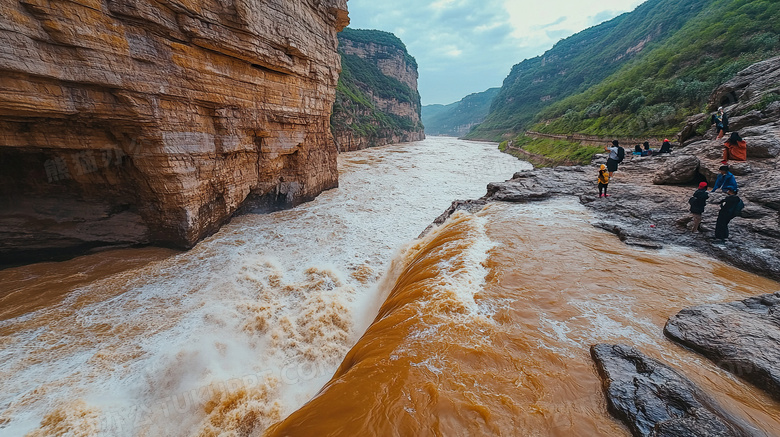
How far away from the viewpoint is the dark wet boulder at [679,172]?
962cm

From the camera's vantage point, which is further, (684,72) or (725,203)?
(684,72)

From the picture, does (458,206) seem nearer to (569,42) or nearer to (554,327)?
(554,327)

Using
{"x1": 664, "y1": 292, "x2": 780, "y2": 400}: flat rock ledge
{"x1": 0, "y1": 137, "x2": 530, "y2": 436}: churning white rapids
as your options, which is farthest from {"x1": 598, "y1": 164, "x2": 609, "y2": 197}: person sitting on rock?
{"x1": 0, "y1": 137, "x2": 530, "y2": 436}: churning white rapids

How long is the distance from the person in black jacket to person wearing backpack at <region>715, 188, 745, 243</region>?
316 millimetres

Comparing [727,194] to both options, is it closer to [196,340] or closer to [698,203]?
[698,203]

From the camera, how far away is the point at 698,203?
21.5 feet

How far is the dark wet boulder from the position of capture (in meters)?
9.62

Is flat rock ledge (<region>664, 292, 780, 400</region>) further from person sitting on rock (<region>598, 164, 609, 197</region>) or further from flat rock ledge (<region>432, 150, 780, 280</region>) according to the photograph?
person sitting on rock (<region>598, 164, 609, 197</region>)

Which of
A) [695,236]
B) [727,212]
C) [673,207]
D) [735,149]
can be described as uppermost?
[735,149]

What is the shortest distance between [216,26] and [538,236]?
11260mm

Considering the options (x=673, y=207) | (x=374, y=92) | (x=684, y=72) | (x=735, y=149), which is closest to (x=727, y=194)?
(x=673, y=207)

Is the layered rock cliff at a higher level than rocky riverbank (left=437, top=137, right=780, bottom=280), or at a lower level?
higher

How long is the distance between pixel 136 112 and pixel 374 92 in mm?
82848

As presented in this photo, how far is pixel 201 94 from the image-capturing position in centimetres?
865
